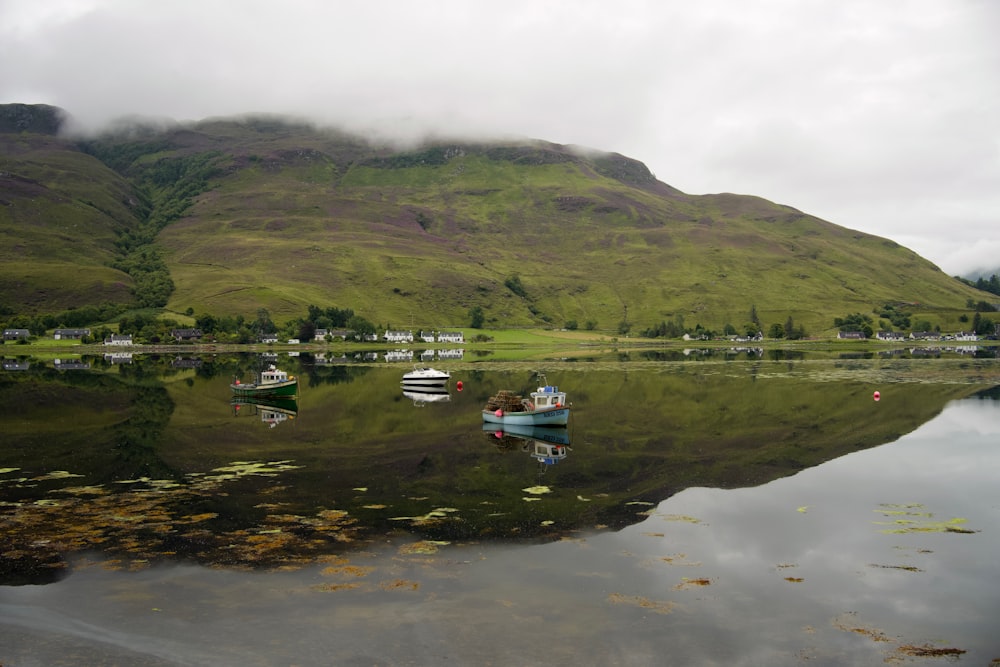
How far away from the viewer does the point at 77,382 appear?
94.9 m

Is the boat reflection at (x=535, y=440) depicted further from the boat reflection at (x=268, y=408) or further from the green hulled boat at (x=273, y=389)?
the green hulled boat at (x=273, y=389)

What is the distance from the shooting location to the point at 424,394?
8394cm

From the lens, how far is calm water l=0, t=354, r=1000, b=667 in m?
18.8

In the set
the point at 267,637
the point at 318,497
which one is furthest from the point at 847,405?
the point at 267,637

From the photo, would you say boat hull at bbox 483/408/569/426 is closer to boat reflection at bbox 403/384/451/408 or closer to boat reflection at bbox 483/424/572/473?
boat reflection at bbox 483/424/572/473

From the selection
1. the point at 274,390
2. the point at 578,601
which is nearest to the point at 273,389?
the point at 274,390

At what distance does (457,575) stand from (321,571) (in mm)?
4508

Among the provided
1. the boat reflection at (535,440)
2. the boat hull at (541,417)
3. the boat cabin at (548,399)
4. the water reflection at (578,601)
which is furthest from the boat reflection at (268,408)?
the water reflection at (578,601)

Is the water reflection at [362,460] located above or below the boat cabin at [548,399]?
below

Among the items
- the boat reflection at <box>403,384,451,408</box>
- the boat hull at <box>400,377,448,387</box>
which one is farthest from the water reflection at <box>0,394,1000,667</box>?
the boat hull at <box>400,377,448,387</box>

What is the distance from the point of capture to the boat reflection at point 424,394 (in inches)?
3022

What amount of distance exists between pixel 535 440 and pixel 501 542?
82.4ft

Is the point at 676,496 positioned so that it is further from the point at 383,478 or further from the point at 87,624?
the point at 87,624

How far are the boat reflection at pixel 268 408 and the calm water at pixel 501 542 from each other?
17.7ft
